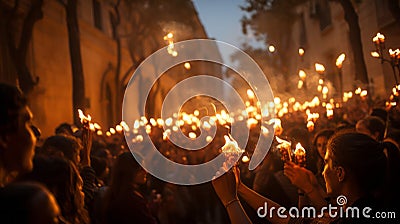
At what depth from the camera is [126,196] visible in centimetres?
403

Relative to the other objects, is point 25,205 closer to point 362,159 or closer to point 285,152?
point 362,159

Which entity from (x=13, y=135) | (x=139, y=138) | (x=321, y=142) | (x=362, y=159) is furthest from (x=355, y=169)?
(x=139, y=138)

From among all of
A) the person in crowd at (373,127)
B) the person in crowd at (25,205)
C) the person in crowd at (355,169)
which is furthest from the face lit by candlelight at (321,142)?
the person in crowd at (25,205)

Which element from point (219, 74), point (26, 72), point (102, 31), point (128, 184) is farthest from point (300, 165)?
point (219, 74)

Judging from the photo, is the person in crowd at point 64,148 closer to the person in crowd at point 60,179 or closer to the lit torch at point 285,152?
the person in crowd at point 60,179

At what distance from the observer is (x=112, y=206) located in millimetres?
3973

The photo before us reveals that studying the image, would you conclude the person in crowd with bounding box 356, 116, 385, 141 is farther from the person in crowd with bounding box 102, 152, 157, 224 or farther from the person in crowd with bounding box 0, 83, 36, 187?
the person in crowd with bounding box 0, 83, 36, 187

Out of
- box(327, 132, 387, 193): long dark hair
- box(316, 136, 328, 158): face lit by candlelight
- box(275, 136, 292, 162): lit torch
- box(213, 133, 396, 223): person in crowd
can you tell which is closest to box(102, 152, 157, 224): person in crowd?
box(275, 136, 292, 162): lit torch

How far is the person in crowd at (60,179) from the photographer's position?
2.94 meters

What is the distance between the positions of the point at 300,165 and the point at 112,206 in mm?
1448

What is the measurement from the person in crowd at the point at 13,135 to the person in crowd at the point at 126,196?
1.57 meters

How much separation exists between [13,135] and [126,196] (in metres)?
1.75

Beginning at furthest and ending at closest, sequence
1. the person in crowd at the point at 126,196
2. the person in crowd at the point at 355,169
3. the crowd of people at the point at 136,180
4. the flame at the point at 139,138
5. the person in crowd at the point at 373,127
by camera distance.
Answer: the flame at the point at 139,138 < the person in crowd at the point at 373,127 < the person in crowd at the point at 126,196 < the person in crowd at the point at 355,169 < the crowd of people at the point at 136,180

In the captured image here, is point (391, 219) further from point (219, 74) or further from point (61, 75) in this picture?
point (219, 74)
